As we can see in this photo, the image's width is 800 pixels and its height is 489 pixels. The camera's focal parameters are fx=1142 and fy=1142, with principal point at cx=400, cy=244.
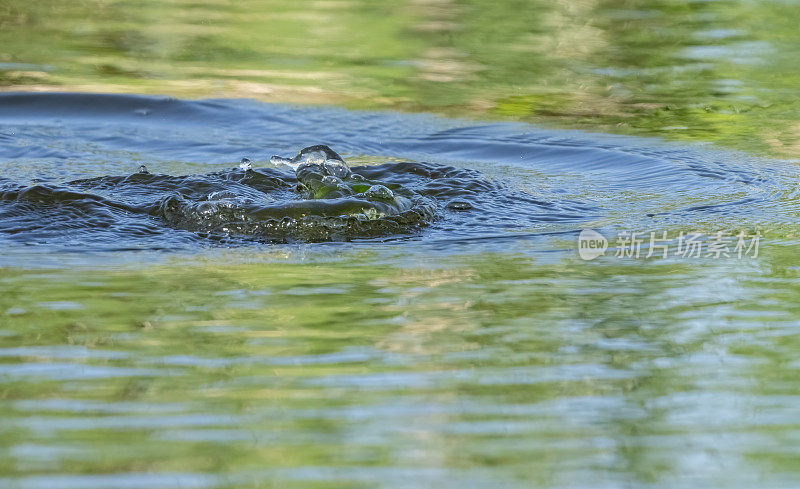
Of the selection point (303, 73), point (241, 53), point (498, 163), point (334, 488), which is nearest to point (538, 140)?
point (498, 163)

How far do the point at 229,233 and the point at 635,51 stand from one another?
16.2 ft

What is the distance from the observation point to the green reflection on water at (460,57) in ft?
23.1

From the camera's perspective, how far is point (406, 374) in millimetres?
2840

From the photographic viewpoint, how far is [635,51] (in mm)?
8508

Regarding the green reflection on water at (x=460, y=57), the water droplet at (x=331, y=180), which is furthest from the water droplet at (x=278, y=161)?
the green reflection on water at (x=460, y=57)

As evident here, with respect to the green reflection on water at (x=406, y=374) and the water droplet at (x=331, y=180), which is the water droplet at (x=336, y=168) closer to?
the water droplet at (x=331, y=180)

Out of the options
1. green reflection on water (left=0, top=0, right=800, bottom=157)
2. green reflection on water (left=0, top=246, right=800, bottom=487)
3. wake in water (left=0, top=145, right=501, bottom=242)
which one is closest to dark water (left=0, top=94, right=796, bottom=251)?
wake in water (left=0, top=145, right=501, bottom=242)

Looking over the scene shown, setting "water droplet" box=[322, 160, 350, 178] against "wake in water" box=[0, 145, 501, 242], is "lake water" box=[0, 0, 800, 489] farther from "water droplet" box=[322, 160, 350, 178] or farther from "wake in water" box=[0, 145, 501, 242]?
"water droplet" box=[322, 160, 350, 178]

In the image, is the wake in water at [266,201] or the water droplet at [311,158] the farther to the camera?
the water droplet at [311,158]

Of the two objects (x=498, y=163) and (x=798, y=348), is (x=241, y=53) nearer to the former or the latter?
(x=498, y=163)

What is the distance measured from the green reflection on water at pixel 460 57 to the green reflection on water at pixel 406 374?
2977mm

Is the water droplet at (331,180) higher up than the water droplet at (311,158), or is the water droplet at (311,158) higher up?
the water droplet at (311,158)

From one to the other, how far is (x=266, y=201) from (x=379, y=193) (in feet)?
1.66

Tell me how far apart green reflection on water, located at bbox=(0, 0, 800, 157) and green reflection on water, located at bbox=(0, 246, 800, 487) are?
9.77 feet
